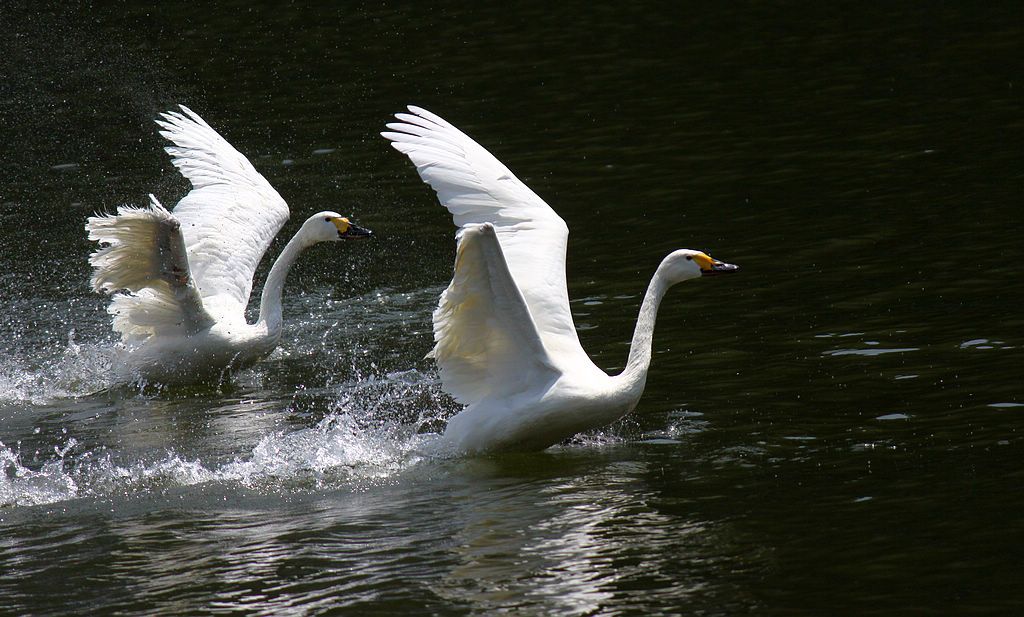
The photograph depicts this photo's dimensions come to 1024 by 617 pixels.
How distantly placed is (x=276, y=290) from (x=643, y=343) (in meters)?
3.96

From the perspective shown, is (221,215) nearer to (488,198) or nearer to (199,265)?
Result: (199,265)

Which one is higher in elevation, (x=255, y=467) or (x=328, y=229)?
(x=328, y=229)

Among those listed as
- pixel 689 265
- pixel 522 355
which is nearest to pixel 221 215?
pixel 522 355

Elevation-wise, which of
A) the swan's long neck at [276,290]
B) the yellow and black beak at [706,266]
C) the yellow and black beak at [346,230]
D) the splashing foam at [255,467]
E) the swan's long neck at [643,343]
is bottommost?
the splashing foam at [255,467]

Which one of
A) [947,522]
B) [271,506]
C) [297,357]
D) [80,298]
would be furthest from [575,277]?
[947,522]

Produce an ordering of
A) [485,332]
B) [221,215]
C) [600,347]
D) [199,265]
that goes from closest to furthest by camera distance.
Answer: [485,332]
[600,347]
[199,265]
[221,215]

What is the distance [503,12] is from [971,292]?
15540 mm

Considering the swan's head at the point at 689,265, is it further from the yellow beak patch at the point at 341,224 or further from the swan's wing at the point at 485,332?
the yellow beak patch at the point at 341,224

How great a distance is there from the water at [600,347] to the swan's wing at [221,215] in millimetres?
706

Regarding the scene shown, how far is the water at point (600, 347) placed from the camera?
7.15 metres

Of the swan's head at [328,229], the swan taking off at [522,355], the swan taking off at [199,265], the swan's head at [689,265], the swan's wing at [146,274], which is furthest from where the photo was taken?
the swan's head at [328,229]

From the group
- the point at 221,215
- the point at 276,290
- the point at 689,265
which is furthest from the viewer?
the point at 221,215

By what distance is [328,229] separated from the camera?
11953mm

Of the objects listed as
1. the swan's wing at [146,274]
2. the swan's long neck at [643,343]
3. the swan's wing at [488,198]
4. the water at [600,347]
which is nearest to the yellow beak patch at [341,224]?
the water at [600,347]
